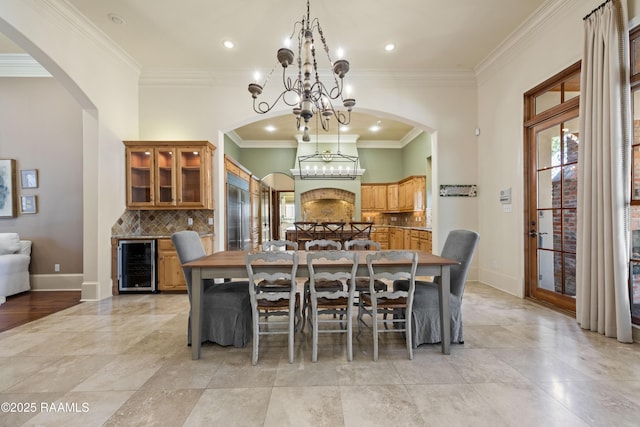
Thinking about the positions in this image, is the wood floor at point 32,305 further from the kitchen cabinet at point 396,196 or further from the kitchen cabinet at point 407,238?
the kitchen cabinet at point 396,196

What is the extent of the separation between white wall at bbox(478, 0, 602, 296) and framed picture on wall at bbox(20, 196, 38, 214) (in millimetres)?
7283

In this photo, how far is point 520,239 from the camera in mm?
3861

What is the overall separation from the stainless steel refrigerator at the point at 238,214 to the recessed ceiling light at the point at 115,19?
265 centimetres

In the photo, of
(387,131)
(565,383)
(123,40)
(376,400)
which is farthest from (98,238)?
(387,131)

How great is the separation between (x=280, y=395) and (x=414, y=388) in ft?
2.91

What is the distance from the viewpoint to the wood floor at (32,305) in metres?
3.16

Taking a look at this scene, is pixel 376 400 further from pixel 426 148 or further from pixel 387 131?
pixel 387 131

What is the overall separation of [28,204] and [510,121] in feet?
24.7

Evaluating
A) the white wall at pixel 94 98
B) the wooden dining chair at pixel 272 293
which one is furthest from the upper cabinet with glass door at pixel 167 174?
the wooden dining chair at pixel 272 293

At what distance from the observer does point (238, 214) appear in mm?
6148

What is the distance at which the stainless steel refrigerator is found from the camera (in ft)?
18.1

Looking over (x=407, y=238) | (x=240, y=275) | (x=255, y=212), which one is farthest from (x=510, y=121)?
(x=255, y=212)

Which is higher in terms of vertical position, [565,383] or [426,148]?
[426,148]

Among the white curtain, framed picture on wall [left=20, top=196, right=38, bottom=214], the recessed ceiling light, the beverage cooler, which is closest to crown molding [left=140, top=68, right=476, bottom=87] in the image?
the recessed ceiling light
